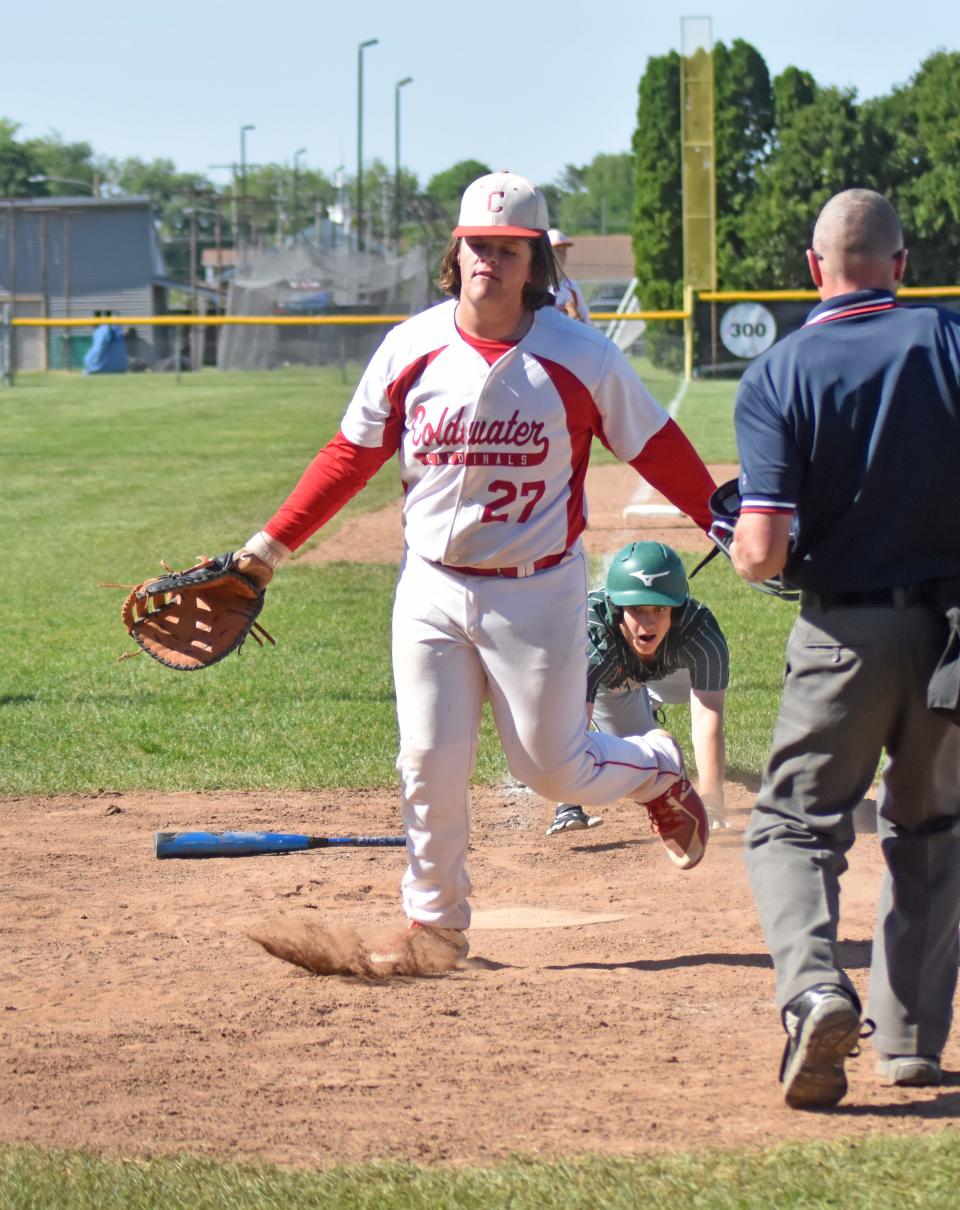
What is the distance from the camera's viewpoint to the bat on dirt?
546 centimetres

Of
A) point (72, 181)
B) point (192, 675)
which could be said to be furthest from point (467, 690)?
point (72, 181)

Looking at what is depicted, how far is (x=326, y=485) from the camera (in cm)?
427

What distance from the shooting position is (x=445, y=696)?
4.12 metres

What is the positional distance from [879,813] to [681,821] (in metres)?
1.16

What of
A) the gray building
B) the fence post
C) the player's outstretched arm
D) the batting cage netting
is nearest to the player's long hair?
the player's outstretched arm

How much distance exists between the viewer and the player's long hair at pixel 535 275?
407cm

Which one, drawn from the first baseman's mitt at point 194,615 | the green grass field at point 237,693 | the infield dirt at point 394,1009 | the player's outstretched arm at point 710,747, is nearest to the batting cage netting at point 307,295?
the green grass field at point 237,693

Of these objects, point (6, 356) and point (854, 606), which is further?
point (6, 356)

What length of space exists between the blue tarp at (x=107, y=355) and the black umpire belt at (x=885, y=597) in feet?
140

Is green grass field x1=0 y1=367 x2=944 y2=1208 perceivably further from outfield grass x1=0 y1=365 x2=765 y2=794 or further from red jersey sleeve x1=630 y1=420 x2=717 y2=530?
red jersey sleeve x1=630 y1=420 x2=717 y2=530

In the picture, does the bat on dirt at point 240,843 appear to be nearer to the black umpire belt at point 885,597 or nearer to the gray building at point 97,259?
the black umpire belt at point 885,597

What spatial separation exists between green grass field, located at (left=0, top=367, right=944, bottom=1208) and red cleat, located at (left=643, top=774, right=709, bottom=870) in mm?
1580

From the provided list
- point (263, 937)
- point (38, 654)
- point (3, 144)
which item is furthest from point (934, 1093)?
point (3, 144)

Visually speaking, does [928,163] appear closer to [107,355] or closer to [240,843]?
[107,355]
